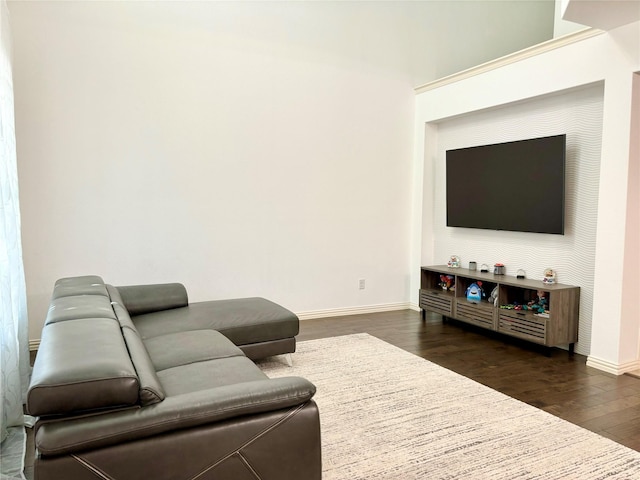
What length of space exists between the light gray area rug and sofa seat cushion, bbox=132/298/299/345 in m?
0.30

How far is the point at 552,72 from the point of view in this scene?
4277 mm

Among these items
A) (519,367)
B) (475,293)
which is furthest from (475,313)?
(519,367)

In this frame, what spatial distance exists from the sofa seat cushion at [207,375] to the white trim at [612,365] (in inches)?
112

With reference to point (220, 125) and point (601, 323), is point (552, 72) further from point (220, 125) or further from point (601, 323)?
point (220, 125)

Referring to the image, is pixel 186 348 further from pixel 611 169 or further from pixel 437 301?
pixel 611 169

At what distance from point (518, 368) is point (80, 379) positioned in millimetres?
3295

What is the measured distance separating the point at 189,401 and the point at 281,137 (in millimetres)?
3888

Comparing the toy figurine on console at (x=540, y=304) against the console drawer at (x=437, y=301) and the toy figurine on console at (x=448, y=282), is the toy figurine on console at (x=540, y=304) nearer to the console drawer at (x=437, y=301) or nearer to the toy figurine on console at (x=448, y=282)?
the console drawer at (x=437, y=301)

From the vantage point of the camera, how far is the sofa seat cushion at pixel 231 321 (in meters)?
3.52

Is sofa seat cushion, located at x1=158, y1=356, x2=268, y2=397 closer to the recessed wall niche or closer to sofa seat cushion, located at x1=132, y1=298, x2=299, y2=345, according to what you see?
sofa seat cushion, located at x1=132, y1=298, x2=299, y2=345

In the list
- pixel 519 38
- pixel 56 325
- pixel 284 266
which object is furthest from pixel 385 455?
pixel 519 38

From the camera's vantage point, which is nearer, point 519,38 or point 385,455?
point 385,455

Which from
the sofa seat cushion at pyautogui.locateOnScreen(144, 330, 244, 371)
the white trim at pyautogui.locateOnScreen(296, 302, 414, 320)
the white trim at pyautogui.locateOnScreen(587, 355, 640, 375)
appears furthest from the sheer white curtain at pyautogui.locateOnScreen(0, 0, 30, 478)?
the white trim at pyautogui.locateOnScreen(587, 355, 640, 375)

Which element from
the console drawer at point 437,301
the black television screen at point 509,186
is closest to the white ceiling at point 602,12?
the black television screen at point 509,186
